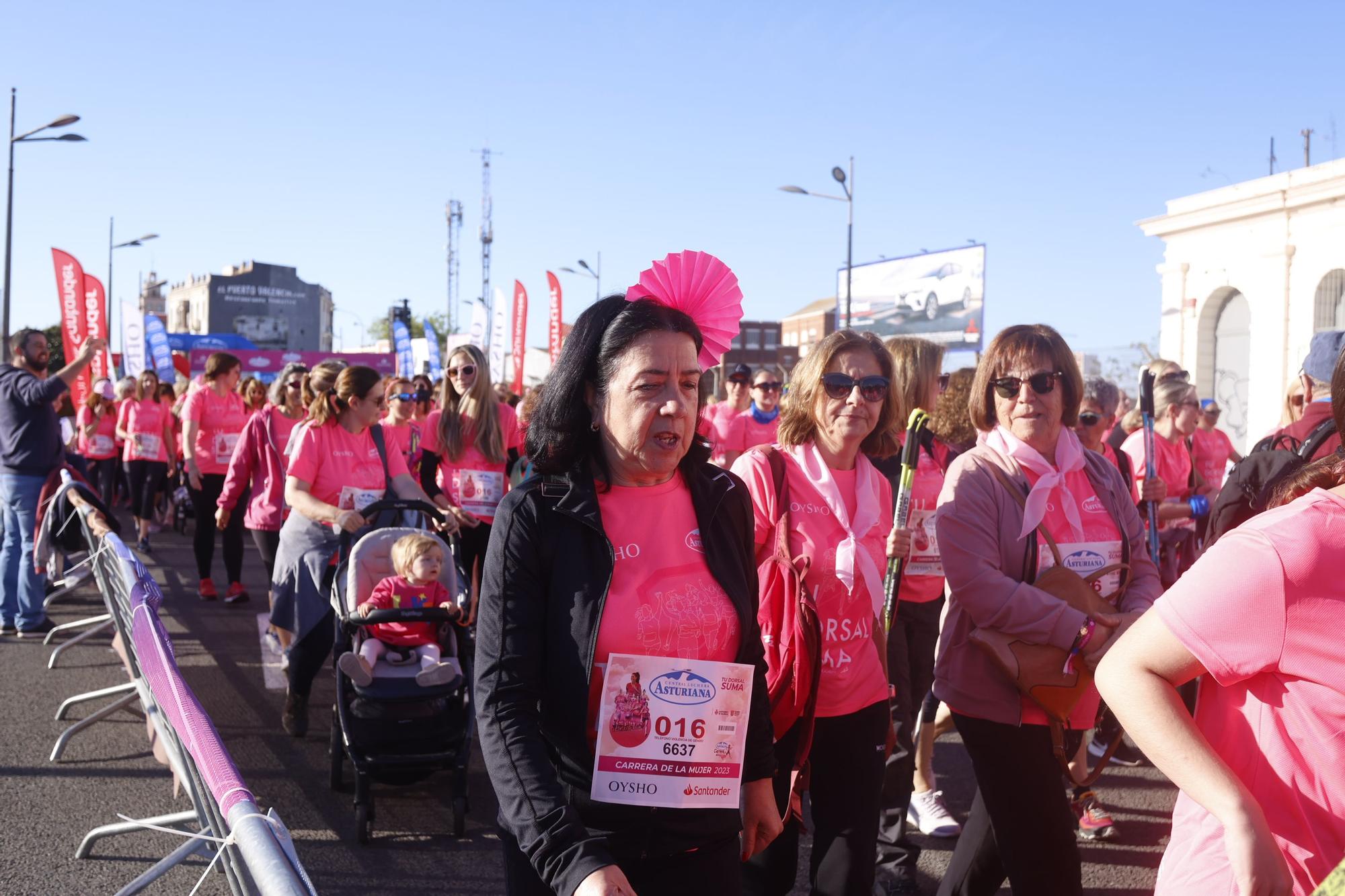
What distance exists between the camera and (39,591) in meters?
8.53

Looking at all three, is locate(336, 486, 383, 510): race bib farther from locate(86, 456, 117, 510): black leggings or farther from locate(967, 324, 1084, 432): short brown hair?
locate(86, 456, 117, 510): black leggings

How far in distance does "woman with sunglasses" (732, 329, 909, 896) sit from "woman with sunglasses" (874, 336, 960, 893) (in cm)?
67

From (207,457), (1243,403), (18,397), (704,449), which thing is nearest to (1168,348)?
(1243,403)

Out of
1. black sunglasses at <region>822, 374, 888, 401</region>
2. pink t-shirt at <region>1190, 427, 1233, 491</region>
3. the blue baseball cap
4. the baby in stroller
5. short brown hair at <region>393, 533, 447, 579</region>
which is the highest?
the blue baseball cap

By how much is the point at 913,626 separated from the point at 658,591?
2994 millimetres

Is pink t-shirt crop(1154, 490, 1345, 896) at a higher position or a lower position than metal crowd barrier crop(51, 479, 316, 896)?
higher

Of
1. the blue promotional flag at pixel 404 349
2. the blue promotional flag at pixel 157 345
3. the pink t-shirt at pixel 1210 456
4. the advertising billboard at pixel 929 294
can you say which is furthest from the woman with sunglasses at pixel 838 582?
the advertising billboard at pixel 929 294

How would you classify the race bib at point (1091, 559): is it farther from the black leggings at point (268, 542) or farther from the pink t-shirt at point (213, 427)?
the pink t-shirt at point (213, 427)

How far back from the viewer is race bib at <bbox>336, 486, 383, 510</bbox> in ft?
20.7

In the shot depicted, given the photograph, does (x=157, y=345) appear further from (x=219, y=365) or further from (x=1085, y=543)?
(x=1085, y=543)

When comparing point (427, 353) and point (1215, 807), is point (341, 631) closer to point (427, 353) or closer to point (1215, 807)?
point (1215, 807)

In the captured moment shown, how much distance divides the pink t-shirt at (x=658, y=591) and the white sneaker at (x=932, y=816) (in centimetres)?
301

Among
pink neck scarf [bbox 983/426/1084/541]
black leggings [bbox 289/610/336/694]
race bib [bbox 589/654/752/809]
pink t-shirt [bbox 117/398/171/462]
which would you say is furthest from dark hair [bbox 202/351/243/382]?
race bib [bbox 589/654/752/809]

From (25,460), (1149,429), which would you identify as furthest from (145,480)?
(1149,429)
